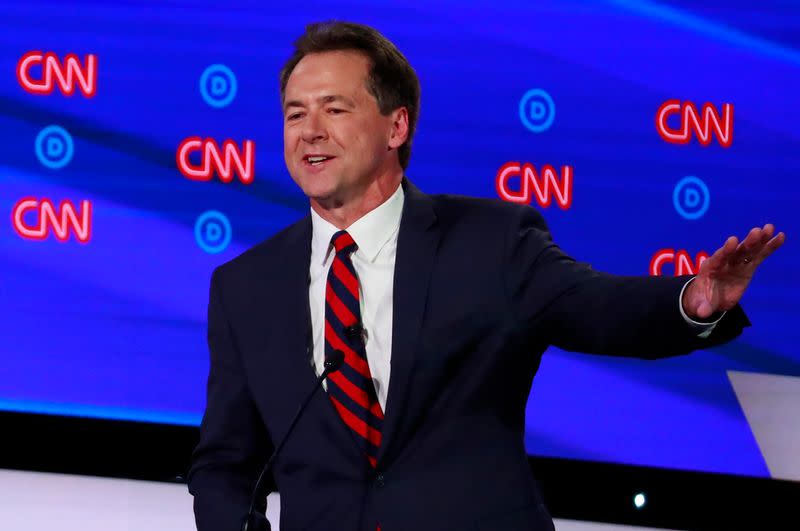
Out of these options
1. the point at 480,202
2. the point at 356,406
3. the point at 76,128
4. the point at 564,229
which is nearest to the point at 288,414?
the point at 356,406

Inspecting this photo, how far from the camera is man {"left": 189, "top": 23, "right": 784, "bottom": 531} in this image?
172 centimetres

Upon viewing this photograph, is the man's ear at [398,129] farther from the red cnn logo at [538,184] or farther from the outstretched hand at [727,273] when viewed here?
the red cnn logo at [538,184]

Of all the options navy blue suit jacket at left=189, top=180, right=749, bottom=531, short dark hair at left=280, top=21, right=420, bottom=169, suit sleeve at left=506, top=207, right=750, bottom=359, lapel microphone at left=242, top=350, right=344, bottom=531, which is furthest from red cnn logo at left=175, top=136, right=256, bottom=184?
lapel microphone at left=242, top=350, right=344, bottom=531

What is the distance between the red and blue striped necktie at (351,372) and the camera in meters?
1.78

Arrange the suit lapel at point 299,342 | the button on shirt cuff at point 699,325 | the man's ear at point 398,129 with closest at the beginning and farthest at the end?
the button on shirt cuff at point 699,325, the suit lapel at point 299,342, the man's ear at point 398,129

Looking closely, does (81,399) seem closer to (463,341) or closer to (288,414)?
(288,414)

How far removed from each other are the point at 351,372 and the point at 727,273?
2.12 feet

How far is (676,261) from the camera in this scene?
2.92 meters

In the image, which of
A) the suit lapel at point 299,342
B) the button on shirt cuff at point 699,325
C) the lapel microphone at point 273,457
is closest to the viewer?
the button on shirt cuff at point 699,325

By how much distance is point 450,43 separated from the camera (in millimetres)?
3002

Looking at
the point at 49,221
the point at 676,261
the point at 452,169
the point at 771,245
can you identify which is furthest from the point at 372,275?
the point at 49,221

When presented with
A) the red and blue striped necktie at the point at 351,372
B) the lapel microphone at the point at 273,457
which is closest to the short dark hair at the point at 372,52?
the red and blue striped necktie at the point at 351,372

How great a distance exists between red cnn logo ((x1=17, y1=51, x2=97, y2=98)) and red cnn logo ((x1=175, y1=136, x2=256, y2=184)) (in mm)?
326

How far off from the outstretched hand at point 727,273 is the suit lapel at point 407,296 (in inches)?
18.1
